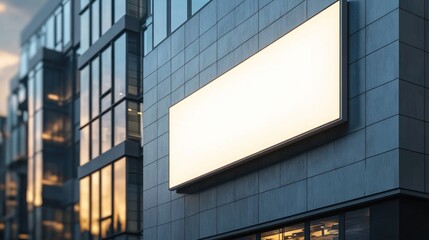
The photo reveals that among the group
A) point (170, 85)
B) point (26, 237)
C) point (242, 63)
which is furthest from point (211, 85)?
point (26, 237)

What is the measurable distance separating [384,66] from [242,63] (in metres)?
6.78

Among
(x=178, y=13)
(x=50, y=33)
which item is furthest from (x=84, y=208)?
(x=50, y=33)

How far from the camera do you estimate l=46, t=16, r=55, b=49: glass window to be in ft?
163

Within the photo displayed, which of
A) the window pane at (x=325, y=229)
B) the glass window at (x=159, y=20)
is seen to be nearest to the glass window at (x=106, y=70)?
the glass window at (x=159, y=20)

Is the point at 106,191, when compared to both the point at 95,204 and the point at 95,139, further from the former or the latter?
the point at 95,139

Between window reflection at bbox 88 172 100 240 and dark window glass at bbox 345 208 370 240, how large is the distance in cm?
1980

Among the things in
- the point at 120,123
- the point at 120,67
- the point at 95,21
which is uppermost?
the point at 95,21

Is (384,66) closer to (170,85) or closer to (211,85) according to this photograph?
(211,85)

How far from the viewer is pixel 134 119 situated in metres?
34.8

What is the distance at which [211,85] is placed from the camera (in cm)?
2647

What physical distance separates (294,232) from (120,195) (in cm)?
1445

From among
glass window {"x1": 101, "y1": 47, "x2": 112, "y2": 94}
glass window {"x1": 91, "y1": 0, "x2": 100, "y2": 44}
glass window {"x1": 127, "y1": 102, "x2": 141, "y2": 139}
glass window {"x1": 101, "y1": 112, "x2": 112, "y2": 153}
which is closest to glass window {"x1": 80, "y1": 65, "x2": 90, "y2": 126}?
glass window {"x1": 91, "y1": 0, "x2": 100, "y2": 44}

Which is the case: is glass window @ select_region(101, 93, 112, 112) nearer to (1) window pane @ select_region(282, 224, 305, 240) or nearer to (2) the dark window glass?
(1) window pane @ select_region(282, 224, 305, 240)

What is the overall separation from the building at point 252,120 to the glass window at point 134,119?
5 centimetres
